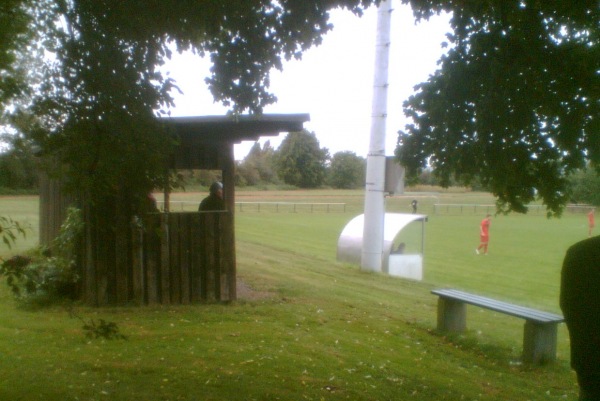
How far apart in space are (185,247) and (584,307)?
8.24m

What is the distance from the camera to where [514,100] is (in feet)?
24.1

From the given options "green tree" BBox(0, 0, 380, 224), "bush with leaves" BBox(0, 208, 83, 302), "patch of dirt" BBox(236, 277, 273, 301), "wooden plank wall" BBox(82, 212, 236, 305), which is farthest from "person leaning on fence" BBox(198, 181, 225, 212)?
"green tree" BBox(0, 0, 380, 224)

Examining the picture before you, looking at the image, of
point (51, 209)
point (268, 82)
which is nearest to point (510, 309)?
point (268, 82)

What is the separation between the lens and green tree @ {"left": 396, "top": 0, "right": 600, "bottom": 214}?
7.22 meters

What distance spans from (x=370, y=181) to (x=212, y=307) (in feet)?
26.5

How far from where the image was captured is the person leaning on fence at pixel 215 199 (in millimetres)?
11391

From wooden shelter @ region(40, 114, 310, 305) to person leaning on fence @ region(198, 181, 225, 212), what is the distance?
0.09m

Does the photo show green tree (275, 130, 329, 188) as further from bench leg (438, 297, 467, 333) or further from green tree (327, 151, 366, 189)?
bench leg (438, 297, 467, 333)

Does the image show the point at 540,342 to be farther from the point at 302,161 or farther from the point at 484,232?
the point at 484,232

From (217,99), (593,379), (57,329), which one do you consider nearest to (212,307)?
(57,329)

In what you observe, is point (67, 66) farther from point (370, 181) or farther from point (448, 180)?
point (370, 181)

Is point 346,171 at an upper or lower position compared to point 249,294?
upper

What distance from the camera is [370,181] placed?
707 inches

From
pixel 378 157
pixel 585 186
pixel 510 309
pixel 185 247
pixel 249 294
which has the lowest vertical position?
→ pixel 249 294
